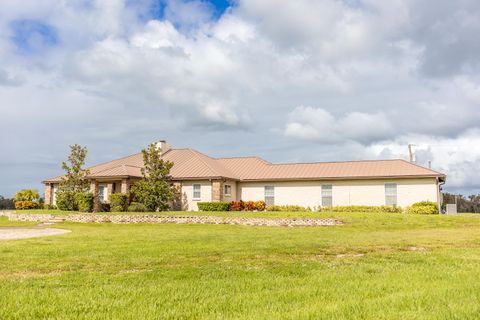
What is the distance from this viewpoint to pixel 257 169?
38938 mm

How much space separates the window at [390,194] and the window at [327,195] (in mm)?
4230

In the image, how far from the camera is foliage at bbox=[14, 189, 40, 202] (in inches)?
1566

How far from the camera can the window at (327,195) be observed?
34.2 meters

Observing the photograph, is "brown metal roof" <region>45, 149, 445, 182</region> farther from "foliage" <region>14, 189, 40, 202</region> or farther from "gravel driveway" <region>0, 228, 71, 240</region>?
"gravel driveway" <region>0, 228, 71, 240</region>

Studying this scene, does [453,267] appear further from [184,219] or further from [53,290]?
[184,219]

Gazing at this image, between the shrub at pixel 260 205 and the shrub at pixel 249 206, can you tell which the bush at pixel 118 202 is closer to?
the shrub at pixel 249 206

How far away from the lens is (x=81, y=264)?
29.9 feet

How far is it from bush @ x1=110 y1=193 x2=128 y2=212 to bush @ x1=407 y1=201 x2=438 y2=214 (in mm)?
21171

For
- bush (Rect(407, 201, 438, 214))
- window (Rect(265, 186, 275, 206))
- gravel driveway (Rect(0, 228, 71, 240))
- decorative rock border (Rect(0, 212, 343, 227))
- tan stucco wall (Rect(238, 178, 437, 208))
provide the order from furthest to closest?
window (Rect(265, 186, 275, 206))
tan stucco wall (Rect(238, 178, 437, 208))
bush (Rect(407, 201, 438, 214))
decorative rock border (Rect(0, 212, 343, 227))
gravel driveway (Rect(0, 228, 71, 240))

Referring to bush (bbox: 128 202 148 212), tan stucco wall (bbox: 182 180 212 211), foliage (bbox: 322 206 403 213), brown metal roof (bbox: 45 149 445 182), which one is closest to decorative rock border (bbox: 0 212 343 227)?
bush (bbox: 128 202 148 212)

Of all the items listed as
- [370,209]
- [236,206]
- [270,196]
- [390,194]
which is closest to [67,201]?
[236,206]

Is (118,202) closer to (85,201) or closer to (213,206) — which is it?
(85,201)

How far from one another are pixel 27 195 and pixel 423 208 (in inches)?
1338

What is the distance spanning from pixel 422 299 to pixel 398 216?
21114 mm
